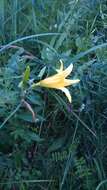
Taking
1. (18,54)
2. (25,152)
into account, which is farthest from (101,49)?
(25,152)

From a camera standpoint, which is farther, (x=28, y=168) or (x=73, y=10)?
(x=73, y=10)

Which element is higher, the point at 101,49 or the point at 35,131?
the point at 101,49

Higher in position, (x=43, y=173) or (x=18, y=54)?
(x=18, y=54)

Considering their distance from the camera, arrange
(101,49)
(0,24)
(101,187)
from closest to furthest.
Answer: (101,187) < (101,49) < (0,24)

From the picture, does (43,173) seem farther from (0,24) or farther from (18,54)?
(0,24)

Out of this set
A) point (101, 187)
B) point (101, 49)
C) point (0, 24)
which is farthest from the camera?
point (0, 24)

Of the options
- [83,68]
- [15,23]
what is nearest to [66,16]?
[15,23]

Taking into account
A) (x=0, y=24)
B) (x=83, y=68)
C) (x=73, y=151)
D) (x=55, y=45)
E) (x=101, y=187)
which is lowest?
(x=101, y=187)

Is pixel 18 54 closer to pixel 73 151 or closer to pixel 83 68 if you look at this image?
pixel 83 68

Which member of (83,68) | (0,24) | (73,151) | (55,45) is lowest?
(73,151)
